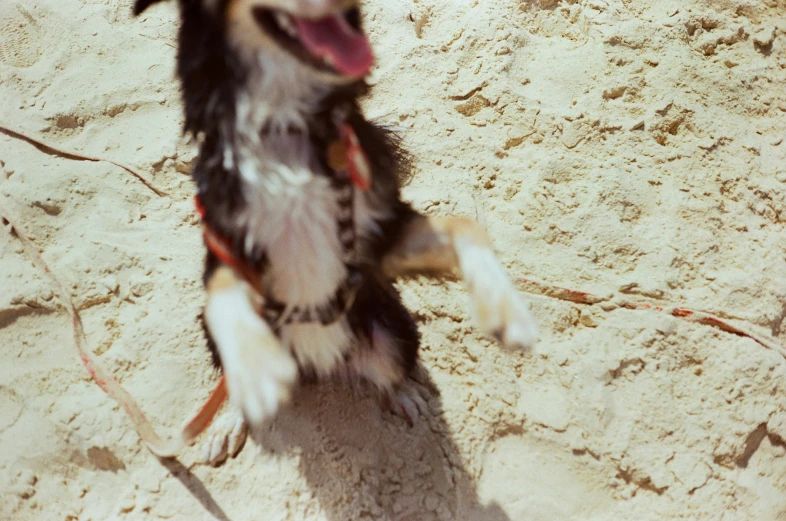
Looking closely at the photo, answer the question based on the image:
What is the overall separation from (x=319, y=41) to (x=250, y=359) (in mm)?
797

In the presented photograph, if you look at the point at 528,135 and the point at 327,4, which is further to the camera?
the point at 528,135

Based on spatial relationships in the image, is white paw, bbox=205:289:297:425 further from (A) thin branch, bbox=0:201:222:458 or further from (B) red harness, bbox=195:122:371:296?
(A) thin branch, bbox=0:201:222:458

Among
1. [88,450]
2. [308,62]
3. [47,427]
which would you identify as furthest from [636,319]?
[47,427]

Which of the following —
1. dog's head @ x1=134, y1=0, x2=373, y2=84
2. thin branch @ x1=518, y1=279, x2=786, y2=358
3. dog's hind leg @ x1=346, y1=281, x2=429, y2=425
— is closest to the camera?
dog's head @ x1=134, y1=0, x2=373, y2=84

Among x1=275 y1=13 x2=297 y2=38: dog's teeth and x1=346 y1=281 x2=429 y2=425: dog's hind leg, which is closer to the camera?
x1=275 y1=13 x2=297 y2=38: dog's teeth

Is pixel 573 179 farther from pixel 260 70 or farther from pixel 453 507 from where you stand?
pixel 260 70

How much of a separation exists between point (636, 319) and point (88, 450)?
224 centimetres

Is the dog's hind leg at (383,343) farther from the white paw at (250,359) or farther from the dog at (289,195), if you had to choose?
the white paw at (250,359)

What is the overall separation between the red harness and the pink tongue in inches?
6.9

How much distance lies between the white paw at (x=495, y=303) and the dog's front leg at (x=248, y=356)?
0.53 m

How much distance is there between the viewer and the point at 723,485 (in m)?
2.00

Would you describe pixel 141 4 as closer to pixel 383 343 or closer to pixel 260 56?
pixel 260 56

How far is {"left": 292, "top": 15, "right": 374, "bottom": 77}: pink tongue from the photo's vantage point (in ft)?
4.31

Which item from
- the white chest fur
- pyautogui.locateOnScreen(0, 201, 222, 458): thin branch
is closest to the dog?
the white chest fur
